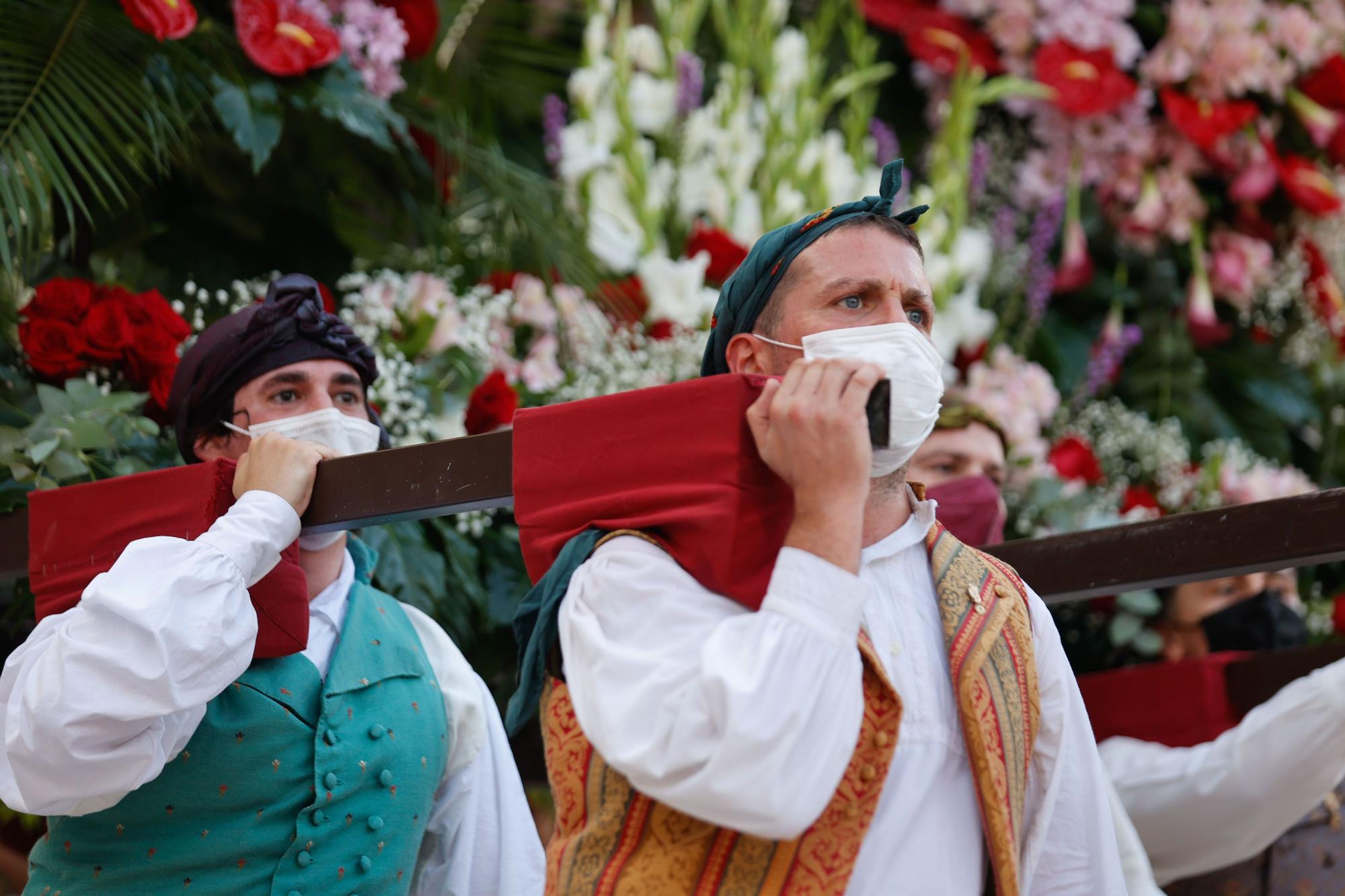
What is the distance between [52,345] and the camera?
306cm

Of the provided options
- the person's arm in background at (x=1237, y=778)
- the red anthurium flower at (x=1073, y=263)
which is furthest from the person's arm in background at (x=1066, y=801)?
the red anthurium flower at (x=1073, y=263)

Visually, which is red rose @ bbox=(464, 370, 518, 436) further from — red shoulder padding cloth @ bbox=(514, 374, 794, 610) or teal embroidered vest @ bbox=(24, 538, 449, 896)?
red shoulder padding cloth @ bbox=(514, 374, 794, 610)

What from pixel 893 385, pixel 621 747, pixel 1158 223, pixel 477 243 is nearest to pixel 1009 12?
pixel 1158 223

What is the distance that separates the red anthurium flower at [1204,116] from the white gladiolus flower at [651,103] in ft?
5.84

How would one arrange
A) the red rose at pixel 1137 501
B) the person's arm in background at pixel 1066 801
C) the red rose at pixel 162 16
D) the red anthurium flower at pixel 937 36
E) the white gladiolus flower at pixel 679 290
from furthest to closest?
1. the red anthurium flower at pixel 937 36
2. the red rose at pixel 1137 501
3. the white gladiolus flower at pixel 679 290
4. the red rose at pixel 162 16
5. the person's arm in background at pixel 1066 801

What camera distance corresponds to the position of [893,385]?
188 centimetres

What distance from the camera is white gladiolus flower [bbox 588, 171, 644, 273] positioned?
4160 mm

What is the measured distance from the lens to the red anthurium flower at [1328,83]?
530cm

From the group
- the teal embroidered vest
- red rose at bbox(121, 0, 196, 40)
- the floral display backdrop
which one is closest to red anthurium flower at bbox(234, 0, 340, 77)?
the floral display backdrop

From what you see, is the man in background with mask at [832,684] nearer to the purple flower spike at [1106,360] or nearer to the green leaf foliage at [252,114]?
the green leaf foliage at [252,114]

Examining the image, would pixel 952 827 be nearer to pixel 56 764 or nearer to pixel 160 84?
pixel 56 764

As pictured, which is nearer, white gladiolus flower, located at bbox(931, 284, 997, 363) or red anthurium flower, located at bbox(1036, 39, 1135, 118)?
white gladiolus flower, located at bbox(931, 284, 997, 363)

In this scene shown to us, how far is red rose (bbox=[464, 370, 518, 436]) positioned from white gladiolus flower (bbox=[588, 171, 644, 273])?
0.96 metres

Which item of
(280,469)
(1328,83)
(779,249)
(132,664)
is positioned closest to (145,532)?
(280,469)
